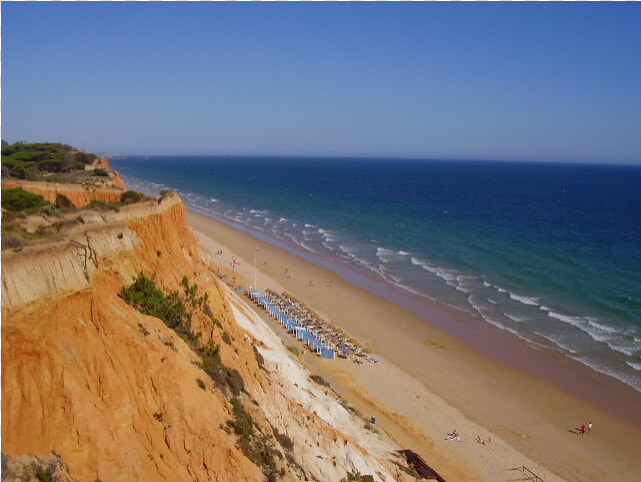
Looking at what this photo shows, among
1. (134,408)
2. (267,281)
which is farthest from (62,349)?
(267,281)

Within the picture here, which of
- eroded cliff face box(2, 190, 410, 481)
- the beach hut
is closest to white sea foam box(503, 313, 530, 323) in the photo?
the beach hut

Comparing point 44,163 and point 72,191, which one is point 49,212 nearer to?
point 72,191

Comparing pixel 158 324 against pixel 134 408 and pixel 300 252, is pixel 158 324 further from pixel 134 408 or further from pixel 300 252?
pixel 300 252

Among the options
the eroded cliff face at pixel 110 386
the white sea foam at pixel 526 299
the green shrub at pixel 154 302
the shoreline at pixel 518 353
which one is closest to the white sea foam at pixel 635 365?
the shoreline at pixel 518 353

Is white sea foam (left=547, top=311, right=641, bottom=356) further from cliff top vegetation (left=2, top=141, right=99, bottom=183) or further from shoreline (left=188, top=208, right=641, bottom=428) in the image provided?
cliff top vegetation (left=2, top=141, right=99, bottom=183)

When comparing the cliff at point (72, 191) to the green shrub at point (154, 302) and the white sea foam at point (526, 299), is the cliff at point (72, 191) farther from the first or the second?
the white sea foam at point (526, 299)
